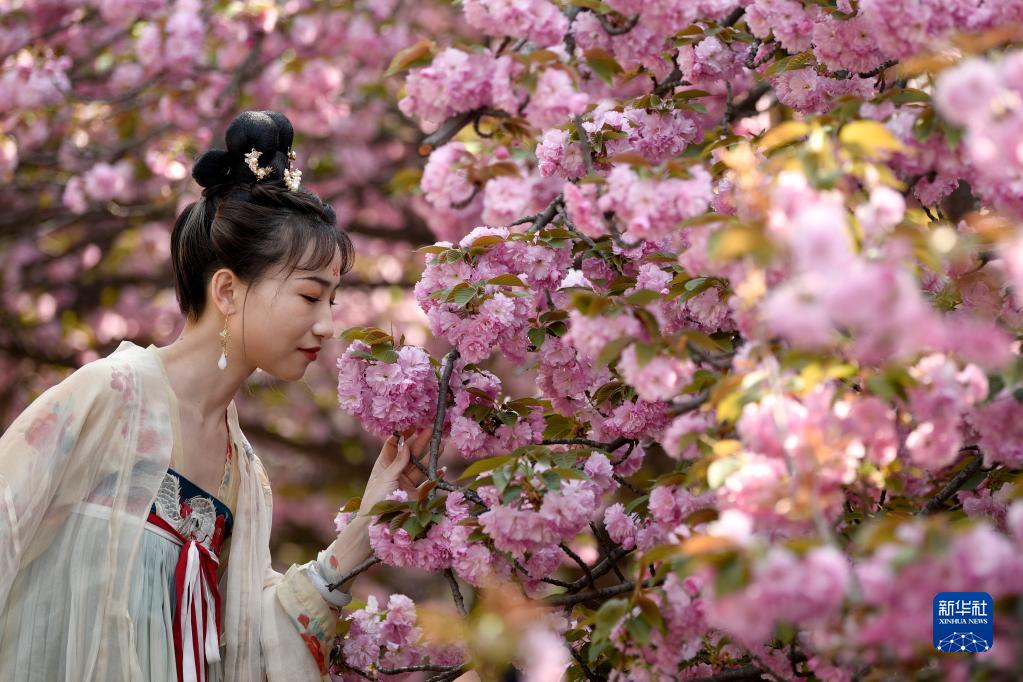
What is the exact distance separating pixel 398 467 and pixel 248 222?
0.50m

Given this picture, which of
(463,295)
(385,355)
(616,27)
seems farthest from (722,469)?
(616,27)

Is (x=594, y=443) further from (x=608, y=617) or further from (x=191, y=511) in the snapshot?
(x=191, y=511)

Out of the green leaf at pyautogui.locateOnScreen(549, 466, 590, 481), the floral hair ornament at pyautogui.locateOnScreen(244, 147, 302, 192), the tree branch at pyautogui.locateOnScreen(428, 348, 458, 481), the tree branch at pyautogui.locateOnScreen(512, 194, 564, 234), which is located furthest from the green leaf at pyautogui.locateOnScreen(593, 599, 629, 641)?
the floral hair ornament at pyautogui.locateOnScreen(244, 147, 302, 192)

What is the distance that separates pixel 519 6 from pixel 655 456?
2.27m

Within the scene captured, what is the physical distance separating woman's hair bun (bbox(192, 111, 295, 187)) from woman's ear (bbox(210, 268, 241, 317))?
19 centimetres

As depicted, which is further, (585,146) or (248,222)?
(248,222)

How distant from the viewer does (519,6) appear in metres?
1.65

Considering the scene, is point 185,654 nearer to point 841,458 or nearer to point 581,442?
point 581,442

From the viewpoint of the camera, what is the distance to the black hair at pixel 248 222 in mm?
1909

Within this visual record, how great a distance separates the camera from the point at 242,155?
1.99 m

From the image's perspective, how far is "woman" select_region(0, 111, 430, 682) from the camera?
1.78m

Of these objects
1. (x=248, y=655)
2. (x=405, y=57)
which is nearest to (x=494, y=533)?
(x=248, y=655)

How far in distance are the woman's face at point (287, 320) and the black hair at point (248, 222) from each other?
0.02 m

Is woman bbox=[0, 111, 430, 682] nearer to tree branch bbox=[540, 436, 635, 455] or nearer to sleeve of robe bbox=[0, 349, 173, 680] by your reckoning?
sleeve of robe bbox=[0, 349, 173, 680]
